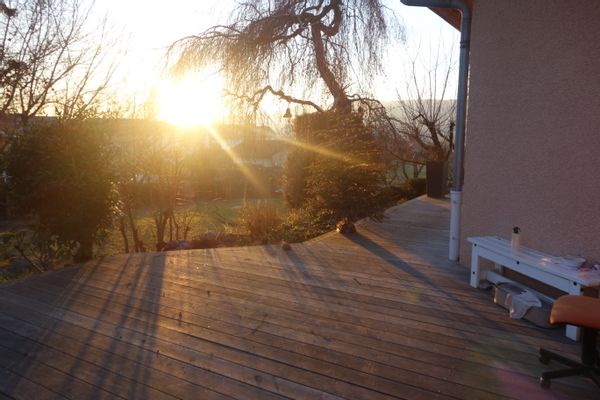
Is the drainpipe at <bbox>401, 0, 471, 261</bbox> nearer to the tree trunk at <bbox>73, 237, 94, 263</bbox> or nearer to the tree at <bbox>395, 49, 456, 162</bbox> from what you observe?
the tree trunk at <bbox>73, 237, 94, 263</bbox>

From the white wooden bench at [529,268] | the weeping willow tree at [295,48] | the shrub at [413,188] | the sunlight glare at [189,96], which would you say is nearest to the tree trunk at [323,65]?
the weeping willow tree at [295,48]

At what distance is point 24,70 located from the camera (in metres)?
7.95

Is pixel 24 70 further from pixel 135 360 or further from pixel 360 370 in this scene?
pixel 360 370

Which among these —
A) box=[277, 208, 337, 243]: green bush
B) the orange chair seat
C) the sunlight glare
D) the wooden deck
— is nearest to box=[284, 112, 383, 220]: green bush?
box=[277, 208, 337, 243]: green bush

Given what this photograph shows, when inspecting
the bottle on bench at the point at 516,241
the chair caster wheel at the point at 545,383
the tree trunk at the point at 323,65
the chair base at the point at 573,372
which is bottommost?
Result: the chair caster wheel at the point at 545,383

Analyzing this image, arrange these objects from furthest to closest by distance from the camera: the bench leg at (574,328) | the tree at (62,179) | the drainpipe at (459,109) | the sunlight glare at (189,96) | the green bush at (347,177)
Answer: the sunlight glare at (189,96) → the green bush at (347,177) → the drainpipe at (459,109) → the tree at (62,179) → the bench leg at (574,328)

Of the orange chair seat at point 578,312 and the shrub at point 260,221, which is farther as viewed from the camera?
the shrub at point 260,221

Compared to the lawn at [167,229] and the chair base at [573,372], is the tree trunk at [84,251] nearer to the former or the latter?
the lawn at [167,229]

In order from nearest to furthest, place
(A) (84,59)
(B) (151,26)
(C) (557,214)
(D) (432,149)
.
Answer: (C) (557,214) < (B) (151,26) < (A) (84,59) < (D) (432,149)

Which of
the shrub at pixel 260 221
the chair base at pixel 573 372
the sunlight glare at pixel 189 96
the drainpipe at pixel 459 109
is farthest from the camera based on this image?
the sunlight glare at pixel 189 96

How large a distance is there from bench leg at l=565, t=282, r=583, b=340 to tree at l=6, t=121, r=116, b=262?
411cm

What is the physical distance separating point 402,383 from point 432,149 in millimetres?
Result: 10207

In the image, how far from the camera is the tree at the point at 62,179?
386 centimetres

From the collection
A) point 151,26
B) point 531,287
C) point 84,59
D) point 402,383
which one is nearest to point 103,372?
point 402,383
